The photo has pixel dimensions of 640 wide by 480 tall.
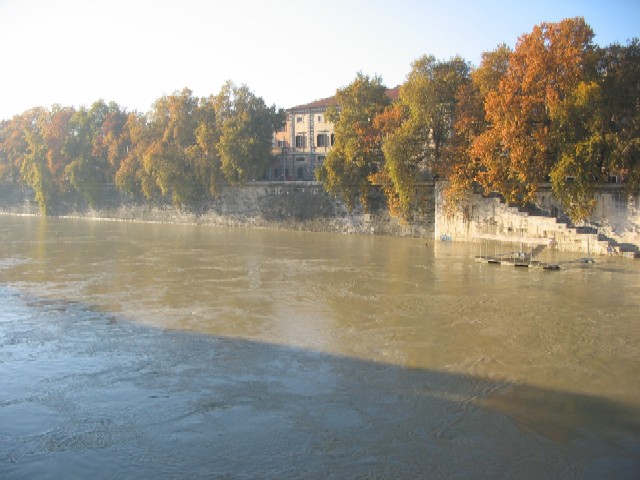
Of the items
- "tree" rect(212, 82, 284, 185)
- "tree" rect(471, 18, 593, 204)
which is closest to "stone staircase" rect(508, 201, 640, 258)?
"tree" rect(471, 18, 593, 204)

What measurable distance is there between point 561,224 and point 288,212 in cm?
2063

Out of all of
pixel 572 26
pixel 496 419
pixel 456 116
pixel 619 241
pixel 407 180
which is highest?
pixel 572 26

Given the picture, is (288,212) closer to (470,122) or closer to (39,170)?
(470,122)

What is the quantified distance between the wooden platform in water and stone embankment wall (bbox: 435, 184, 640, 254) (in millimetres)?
1925

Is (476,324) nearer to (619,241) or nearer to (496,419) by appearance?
(496,419)

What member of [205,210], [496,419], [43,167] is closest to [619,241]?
[496,419]

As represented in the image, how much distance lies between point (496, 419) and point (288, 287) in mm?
10822

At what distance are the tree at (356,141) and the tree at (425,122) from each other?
3140mm

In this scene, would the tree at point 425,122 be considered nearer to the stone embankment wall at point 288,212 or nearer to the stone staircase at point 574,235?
the stone embankment wall at point 288,212

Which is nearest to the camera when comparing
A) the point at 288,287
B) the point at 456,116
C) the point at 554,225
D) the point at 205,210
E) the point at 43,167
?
the point at 288,287

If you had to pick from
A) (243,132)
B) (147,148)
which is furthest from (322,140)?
(147,148)

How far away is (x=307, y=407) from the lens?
8477mm

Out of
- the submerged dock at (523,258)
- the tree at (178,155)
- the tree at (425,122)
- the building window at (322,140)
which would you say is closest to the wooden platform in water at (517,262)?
the submerged dock at (523,258)

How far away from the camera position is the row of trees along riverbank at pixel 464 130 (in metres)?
24.6
